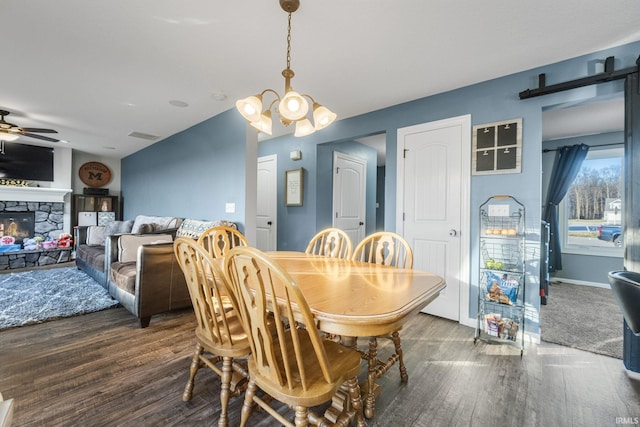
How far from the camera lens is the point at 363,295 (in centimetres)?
122

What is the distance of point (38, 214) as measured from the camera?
5598mm

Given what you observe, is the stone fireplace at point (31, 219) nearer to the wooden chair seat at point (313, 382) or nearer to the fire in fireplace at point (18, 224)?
the fire in fireplace at point (18, 224)

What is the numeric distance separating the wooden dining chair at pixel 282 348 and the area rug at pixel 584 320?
7.92 ft

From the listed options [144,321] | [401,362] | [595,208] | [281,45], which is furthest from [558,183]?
[144,321]

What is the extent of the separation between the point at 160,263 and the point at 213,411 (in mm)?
1620

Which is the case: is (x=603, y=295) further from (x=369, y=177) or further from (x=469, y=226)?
(x=369, y=177)

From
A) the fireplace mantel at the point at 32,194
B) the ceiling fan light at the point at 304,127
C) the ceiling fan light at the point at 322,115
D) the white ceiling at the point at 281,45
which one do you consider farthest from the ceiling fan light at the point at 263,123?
the fireplace mantel at the point at 32,194

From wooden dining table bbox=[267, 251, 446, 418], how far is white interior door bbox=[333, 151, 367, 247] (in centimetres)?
267

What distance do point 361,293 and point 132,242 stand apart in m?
2.97

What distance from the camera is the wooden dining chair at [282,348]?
971 mm

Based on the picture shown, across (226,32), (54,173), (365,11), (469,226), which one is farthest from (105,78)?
(54,173)

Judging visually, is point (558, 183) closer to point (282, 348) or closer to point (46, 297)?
point (282, 348)

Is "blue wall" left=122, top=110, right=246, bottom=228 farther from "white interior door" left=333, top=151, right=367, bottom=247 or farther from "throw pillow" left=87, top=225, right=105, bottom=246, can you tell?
"white interior door" left=333, top=151, right=367, bottom=247

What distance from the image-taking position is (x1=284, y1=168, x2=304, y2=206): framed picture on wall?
4.33 metres
